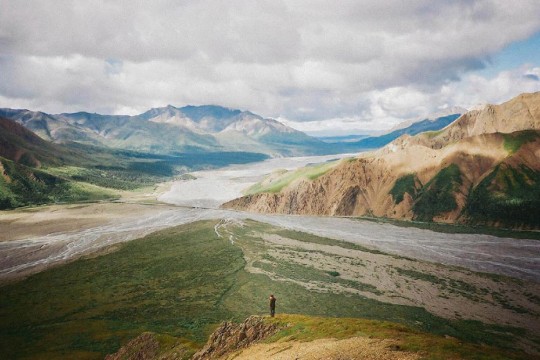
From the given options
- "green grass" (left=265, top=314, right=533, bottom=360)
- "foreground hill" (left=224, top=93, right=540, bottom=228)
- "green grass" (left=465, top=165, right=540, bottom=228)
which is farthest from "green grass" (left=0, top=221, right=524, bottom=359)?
"green grass" (left=465, top=165, right=540, bottom=228)

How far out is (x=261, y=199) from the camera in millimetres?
186375

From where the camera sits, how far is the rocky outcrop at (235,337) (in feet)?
125

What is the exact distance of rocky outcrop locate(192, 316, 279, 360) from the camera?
3812cm

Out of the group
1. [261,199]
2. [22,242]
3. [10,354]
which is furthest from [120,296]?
[261,199]

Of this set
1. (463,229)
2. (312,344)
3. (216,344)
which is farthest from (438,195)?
(216,344)

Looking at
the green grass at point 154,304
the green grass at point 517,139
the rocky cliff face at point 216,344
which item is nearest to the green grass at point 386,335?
the rocky cliff face at point 216,344

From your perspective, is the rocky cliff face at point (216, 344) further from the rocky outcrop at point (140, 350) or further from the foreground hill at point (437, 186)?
the foreground hill at point (437, 186)

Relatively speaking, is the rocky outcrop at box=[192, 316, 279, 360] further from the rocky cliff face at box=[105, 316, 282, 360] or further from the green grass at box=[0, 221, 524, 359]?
the green grass at box=[0, 221, 524, 359]

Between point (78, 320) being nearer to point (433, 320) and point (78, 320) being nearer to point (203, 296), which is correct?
point (203, 296)

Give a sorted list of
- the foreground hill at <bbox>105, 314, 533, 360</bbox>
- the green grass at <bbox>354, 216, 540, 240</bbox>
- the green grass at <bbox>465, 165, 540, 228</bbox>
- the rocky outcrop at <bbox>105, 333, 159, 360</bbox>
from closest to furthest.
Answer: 1. the foreground hill at <bbox>105, 314, 533, 360</bbox>
2. the rocky outcrop at <bbox>105, 333, 159, 360</bbox>
3. the green grass at <bbox>354, 216, 540, 240</bbox>
4. the green grass at <bbox>465, 165, 540, 228</bbox>

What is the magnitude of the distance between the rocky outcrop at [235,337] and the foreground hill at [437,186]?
118636 millimetres

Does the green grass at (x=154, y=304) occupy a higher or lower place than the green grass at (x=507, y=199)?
lower

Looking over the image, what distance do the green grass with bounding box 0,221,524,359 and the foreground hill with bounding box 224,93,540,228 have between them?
78.8 metres

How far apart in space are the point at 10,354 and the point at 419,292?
68.7m
